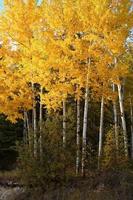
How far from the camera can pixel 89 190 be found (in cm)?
1512

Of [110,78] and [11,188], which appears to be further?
[110,78]

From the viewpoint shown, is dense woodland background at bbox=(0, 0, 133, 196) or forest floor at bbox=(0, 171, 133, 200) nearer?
forest floor at bbox=(0, 171, 133, 200)

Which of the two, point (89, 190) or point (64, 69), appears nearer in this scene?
point (89, 190)

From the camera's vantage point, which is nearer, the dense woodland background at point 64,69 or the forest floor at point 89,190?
the forest floor at point 89,190

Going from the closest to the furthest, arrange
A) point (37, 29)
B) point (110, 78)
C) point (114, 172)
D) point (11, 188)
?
point (114, 172) < point (11, 188) < point (110, 78) < point (37, 29)

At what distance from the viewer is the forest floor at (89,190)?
14547mm

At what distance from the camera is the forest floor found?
1455cm

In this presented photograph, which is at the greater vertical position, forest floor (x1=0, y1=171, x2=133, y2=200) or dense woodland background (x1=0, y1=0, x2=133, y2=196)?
dense woodland background (x1=0, y1=0, x2=133, y2=196)

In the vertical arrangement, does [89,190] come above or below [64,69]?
below

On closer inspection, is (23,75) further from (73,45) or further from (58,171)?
(58,171)

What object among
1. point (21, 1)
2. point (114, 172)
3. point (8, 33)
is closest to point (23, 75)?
point (8, 33)

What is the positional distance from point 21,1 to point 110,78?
17.8ft

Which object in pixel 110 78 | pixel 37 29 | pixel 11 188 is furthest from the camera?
pixel 37 29

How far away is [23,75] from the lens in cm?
2012
